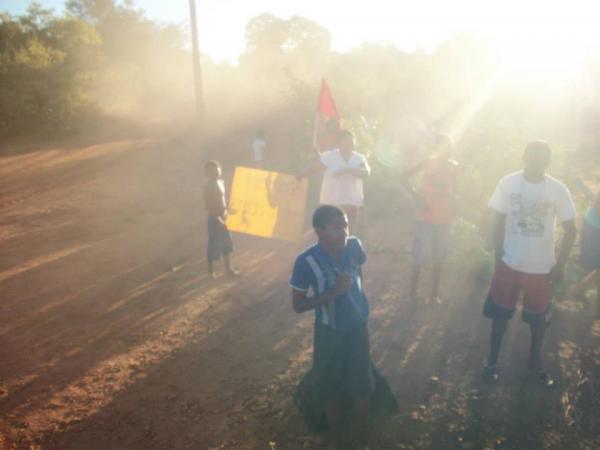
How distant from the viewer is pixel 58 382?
4.58 meters

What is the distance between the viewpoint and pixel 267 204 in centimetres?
656

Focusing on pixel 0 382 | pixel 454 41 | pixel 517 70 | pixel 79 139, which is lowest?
pixel 0 382

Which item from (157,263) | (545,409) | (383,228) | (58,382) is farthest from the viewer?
(383,228)

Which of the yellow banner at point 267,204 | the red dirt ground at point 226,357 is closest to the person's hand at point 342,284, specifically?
the red dirt ground at point 226,357

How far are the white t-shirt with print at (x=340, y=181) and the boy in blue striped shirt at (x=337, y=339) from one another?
2.51m

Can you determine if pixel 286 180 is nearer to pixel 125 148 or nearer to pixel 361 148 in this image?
pixel 361 148

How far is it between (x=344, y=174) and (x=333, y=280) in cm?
274

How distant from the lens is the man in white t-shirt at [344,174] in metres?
5.69

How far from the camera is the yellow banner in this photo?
6.51 meters

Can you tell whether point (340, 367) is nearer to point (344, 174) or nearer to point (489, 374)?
point (489, 374)

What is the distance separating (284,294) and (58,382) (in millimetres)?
2743

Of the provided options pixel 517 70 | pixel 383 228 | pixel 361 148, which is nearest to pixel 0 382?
pixel 383 228

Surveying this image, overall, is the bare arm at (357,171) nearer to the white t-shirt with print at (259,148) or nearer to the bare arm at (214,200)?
the bare arm at (214,200)

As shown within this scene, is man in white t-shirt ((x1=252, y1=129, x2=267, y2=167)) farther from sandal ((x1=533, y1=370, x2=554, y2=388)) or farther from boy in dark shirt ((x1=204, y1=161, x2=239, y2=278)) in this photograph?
sandal ((x1=533, y1=370, x2=554, y2=388))
